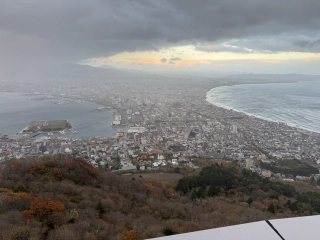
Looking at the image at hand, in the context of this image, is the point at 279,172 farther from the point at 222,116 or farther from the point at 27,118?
the point at 27,118

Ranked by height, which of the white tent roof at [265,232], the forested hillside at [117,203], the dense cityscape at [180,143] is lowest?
the dense cityscape at [180,143]

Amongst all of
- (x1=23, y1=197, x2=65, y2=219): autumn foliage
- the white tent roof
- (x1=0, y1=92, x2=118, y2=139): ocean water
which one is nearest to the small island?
(x1=0, y1=92, x2=118, y2=139): ocean water

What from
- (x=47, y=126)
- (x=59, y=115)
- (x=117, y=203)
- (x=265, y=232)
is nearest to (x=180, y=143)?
(x=117, y=203)

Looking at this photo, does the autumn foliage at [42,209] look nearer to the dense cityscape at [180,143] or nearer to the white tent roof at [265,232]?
the white tent roof at [265,232]

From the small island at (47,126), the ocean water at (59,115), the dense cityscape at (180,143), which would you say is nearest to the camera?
the dense cityscape at (180,143)

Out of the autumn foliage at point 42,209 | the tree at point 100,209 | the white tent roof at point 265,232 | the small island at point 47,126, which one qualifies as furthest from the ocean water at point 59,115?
the white tent roof at point 265,232

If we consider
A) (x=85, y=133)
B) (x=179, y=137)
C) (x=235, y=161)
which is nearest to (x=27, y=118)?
(x=85, y=133)

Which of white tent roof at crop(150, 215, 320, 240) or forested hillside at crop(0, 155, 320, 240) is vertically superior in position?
white tent roof at crop(150, 215, 320, 240)

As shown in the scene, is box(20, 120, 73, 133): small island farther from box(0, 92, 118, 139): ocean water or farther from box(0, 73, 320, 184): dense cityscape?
box(0, 73, 320, 184): dense cityscape
